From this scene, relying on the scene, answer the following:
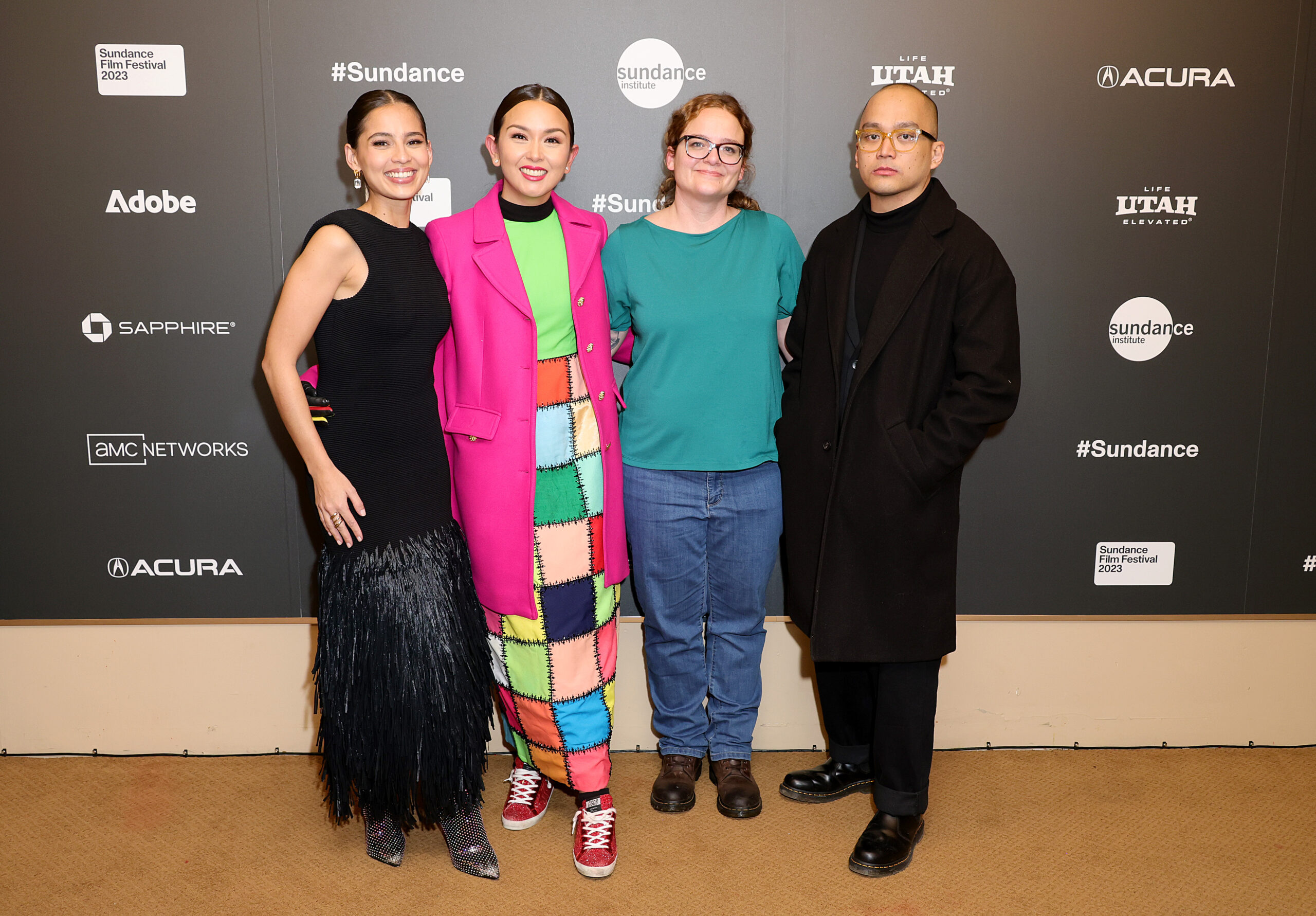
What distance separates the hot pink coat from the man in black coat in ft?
1.75

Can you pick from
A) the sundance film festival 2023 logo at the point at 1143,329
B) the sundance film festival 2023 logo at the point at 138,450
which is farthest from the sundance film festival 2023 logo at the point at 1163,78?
the sundance film festival 2023 logo at the point at 138,450

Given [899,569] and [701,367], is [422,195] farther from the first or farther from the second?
[899,569]

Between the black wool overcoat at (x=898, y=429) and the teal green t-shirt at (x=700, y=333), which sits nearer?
the black wool overcoat at (x=898, y=429)

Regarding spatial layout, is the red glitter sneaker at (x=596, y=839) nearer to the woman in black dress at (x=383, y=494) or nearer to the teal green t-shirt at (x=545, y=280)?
the woman in black dress at (x=383, y=494)

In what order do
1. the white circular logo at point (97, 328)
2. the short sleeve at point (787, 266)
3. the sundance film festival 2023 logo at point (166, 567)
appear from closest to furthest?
the short sleeve at point (787, 266)
the white circular logo at point (97, 328)
the sundance film festival 2023 logo at point (166, 567)

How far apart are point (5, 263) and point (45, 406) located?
1.34 ft

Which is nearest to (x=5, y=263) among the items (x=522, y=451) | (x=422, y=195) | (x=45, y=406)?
(x=45, y=406)

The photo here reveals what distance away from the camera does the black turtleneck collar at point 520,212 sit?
6.84 ft

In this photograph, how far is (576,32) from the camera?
2463 mm

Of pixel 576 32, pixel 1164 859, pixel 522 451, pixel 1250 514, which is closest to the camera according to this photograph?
pixel 522 451

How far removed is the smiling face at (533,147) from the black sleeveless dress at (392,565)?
261mm

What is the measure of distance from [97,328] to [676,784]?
2.07 metres

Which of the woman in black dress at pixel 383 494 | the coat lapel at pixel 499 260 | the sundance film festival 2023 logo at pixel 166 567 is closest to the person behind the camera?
the woman in black dress at pixel 383 494

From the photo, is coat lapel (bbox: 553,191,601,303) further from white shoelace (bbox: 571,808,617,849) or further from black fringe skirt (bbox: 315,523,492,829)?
white shoelace (bbox: 571,808,617,849)
